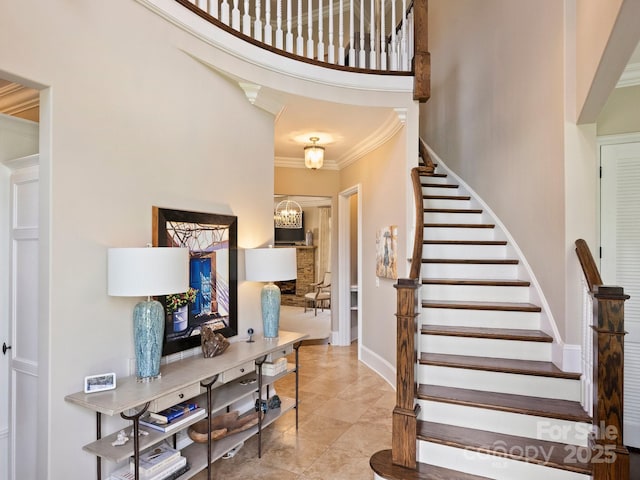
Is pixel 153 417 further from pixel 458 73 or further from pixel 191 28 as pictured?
pixel 458 73

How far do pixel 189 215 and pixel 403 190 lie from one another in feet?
7.74

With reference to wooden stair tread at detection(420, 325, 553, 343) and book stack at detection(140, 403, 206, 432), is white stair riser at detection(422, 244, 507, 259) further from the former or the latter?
book stack at detection(140, 403, 206, 432)

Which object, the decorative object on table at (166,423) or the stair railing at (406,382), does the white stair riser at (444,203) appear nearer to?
the stair railing at (406,382)

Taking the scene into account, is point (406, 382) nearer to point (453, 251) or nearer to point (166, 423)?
point (166, 423)

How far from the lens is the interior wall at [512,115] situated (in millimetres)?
2926

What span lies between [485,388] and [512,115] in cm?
258

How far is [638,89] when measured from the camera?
310cm

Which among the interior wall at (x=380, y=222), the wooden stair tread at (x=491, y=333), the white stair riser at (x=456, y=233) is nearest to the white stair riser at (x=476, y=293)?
the wooden stair tread at (x=491, y=333)

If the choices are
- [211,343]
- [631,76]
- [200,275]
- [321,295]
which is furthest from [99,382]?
[321,295]

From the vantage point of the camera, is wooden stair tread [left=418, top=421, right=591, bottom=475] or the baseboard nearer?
wooden stair tread [left=418, top=421, right=591, bottom=475]

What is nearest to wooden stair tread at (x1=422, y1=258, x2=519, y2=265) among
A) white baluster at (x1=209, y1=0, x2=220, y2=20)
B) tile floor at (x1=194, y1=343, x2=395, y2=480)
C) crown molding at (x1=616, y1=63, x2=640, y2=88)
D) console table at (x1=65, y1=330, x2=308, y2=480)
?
tile floor at (x1=194, y1=343, x2=395, y2=480)

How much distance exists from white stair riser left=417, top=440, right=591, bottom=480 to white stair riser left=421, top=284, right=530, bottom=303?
4.55 feet

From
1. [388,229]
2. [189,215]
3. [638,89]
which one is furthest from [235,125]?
[638,89]

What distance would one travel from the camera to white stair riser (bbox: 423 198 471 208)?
468 centimetres
